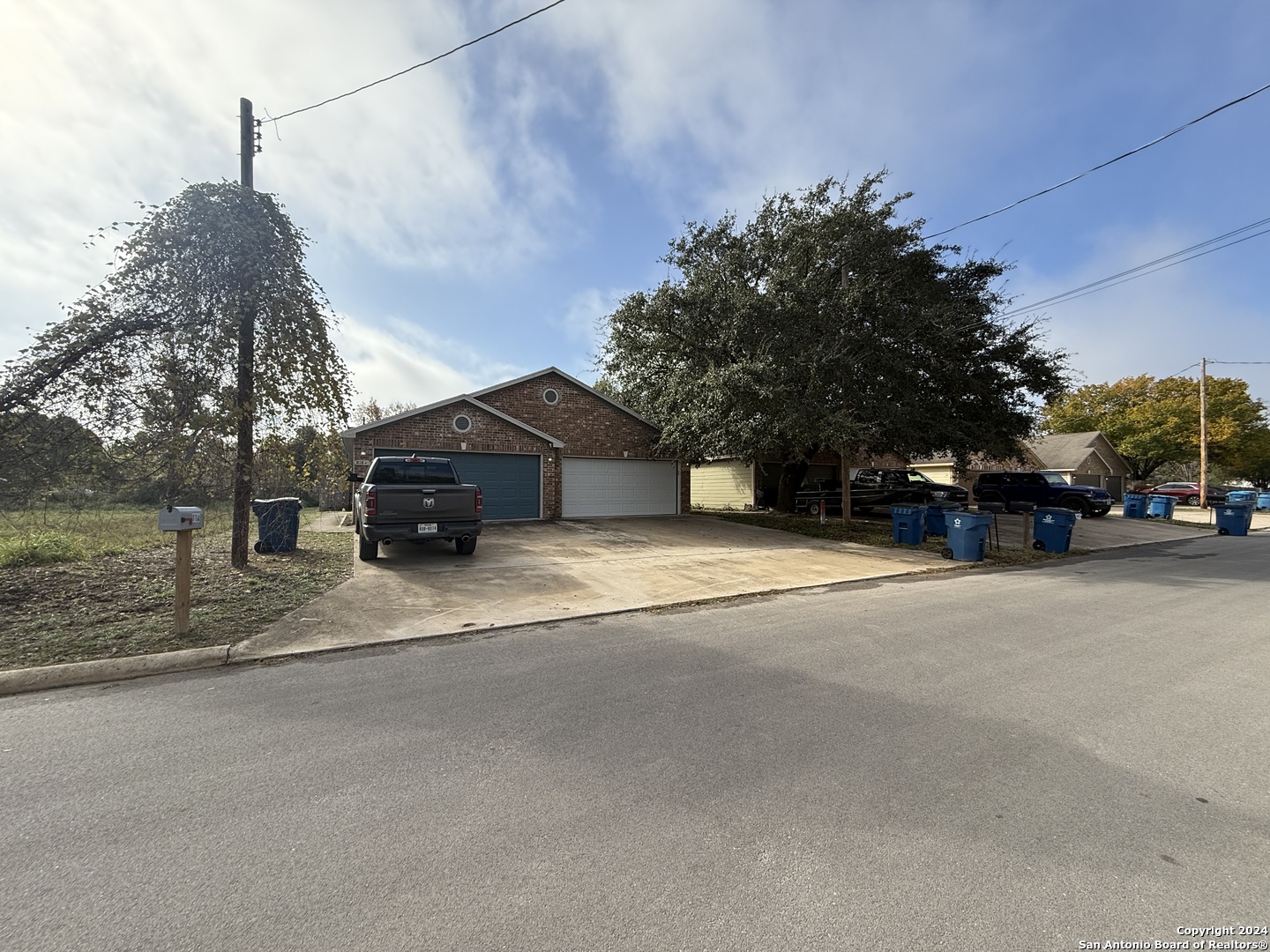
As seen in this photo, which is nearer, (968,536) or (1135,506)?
(968,536)

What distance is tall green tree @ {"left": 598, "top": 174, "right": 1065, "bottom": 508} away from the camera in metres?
14.4

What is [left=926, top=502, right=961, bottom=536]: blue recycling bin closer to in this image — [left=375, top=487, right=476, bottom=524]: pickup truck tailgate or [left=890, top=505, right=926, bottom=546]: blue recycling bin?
[left=890, top=505, right=926, bottom=546]: blue recycling bin

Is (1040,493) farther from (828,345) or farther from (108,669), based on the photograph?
(108,669)

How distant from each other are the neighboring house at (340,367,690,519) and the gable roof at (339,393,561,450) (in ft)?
0.09

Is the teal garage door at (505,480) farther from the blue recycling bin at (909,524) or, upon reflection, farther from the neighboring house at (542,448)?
the blue recycling bin at (909,524)

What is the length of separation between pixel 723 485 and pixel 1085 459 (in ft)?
93.3

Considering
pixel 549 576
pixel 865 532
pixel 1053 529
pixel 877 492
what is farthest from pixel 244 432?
pixel 877 492

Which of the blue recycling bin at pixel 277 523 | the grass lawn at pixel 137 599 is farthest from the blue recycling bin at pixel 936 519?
the blue recycling bin at pixel 277 523

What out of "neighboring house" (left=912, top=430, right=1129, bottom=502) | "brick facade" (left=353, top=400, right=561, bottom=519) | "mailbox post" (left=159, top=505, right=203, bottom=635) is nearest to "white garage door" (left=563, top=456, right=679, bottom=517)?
"brick facade" (left=353, top=400, right=561, bottom=519)

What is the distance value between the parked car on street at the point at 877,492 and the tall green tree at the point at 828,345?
9.01ft

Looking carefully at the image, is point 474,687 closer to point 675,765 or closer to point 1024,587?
point 675,765

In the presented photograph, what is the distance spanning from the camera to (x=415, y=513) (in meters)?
9.75

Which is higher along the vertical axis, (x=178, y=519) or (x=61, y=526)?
(x=178, y=519)

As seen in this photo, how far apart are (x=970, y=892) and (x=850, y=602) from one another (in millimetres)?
5745
